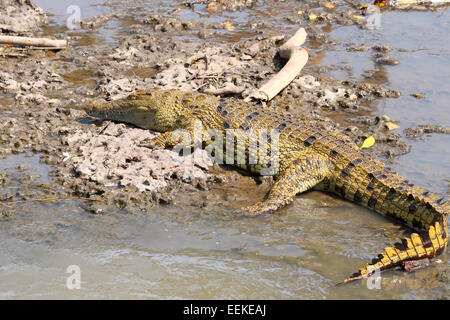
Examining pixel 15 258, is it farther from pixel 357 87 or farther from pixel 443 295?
pixel 357 87

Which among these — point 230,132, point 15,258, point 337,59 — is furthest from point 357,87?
point 15,258

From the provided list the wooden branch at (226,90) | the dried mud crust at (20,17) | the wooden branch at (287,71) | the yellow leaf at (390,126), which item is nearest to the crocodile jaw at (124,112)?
the wooden branch at (226,90)

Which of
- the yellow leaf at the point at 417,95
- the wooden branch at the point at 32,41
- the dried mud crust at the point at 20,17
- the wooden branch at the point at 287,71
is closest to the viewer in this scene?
the wooden branch at the point at 287,71

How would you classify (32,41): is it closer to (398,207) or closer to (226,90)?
(226,90)

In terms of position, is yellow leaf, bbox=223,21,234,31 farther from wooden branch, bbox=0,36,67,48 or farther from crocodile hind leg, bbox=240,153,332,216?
crocodile hind leg, bbox=240,153,332,216

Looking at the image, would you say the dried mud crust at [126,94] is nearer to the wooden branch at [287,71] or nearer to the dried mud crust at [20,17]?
the wooden branch at [287,71]

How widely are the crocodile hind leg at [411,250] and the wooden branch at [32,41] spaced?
22.1 feet

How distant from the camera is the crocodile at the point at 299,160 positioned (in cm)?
400

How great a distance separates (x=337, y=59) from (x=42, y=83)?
5.03 metres

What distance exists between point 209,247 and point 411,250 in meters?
1.68

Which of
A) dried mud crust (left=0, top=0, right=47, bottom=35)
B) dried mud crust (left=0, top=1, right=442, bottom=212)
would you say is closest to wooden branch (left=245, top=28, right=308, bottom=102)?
dried mud crust (left=0, top=1, right=442, bottom=212)

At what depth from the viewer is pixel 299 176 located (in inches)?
196

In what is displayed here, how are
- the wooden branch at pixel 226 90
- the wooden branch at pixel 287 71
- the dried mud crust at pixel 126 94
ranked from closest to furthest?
the dried mud crust at pixel 126 94
the wooden branch at pixel 287 71
the wooden branch at pixel 226 90

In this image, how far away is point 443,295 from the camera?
354 centimetres
